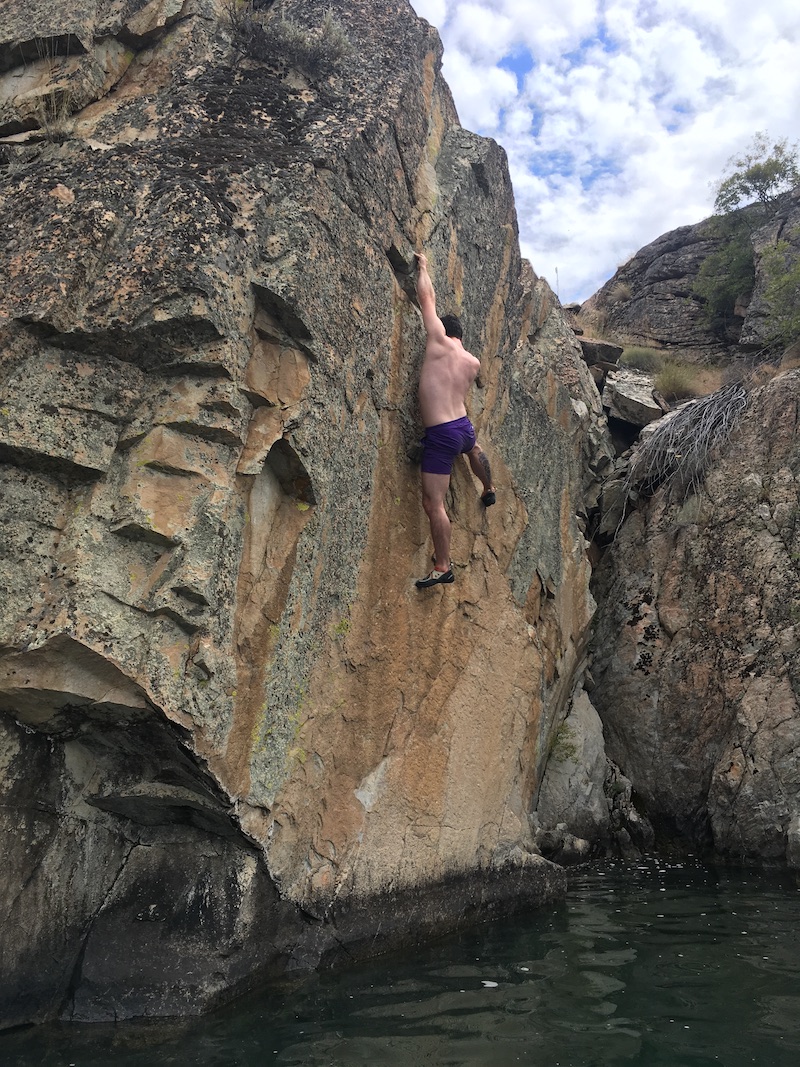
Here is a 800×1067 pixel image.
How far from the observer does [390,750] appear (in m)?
6.24

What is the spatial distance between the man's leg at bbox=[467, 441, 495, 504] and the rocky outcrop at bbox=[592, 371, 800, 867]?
4.16 meters

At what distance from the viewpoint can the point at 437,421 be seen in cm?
677

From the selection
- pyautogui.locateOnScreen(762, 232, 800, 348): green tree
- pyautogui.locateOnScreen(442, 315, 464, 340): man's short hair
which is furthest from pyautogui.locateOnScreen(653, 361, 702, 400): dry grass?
pyautogui.locateOnScreen(442, 315, 464, 340): man's short hair

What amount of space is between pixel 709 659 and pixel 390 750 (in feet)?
18.2

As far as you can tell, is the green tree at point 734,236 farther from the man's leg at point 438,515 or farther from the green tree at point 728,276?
Result: the man's leg at point 438,515

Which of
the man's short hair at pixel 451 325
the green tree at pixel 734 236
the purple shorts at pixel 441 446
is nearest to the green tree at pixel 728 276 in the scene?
the green tree at pixel 734 236

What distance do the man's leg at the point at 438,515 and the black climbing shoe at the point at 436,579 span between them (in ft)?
0.13

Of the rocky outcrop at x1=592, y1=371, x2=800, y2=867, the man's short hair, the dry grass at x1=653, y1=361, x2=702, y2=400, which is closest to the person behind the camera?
the man's short hair

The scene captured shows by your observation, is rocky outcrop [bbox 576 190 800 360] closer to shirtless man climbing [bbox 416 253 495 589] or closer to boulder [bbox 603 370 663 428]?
boulder [bbox 603 370 663 428]

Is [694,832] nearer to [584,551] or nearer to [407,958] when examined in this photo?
[584,551]

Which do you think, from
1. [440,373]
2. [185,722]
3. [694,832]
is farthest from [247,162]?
[694,832]

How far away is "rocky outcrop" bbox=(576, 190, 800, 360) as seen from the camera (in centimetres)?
1711

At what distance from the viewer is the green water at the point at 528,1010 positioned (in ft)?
13.3

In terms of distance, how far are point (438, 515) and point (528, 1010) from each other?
3696mm
